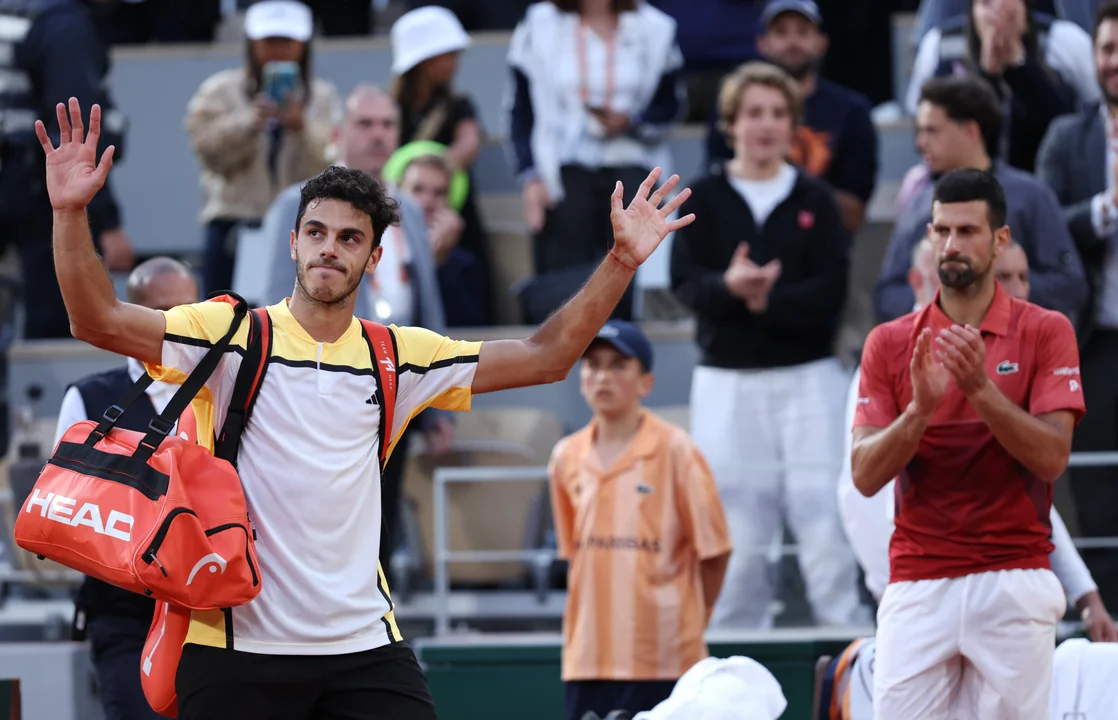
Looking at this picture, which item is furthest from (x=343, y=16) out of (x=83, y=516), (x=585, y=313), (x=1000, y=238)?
(x=83, y=516)

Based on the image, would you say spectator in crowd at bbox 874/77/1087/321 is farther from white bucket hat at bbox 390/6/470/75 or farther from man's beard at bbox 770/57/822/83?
white bucket hat at bbox 390/6/470/75

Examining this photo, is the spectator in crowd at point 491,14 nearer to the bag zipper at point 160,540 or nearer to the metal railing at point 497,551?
the metal railing at point 497,551

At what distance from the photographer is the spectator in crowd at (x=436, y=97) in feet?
30.1

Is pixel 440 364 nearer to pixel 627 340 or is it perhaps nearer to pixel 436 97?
pixel 627 340

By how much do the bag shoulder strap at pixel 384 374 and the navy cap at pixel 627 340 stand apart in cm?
203

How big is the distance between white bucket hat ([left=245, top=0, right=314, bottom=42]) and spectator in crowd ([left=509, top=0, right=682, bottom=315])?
113cm

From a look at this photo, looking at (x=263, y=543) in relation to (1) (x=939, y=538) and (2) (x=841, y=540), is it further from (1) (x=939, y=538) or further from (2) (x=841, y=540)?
(2) (x=841, y=540)

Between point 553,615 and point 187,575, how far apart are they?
3692 millimetres

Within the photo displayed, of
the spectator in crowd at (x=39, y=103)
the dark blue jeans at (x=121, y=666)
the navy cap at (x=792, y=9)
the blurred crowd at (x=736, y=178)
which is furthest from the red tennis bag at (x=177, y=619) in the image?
the navy cap at (x=792, y=9)

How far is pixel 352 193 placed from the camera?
4.35 metres

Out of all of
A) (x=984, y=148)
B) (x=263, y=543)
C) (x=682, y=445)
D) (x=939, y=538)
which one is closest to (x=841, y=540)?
(x=682, y=445)

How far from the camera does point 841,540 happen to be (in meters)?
7.20

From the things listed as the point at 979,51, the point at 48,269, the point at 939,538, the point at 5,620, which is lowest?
the point at 5,620

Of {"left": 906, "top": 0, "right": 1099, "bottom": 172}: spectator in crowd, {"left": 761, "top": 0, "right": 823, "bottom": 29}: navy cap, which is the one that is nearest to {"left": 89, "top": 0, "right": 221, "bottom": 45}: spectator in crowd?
{"left": 761, "top": 0, "right": 823, "bottom": 29}: navy cap
